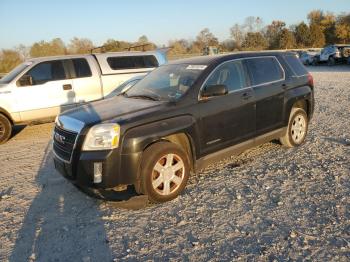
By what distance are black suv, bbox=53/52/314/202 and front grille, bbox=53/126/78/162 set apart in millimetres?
13

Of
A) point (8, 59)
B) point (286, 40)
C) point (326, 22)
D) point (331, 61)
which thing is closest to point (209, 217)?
point (331, 61)

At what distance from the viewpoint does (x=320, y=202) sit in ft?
13.5

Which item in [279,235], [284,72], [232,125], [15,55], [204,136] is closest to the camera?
[279,235]

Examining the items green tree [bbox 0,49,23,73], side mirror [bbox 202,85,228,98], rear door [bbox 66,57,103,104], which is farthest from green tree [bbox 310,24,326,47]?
side mirror [bbox 202,85,228,98]

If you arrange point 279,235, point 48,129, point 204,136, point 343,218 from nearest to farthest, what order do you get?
point 279,235 < point 343,218 < point 204,136 < point 48,129

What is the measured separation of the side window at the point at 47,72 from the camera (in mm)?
8648

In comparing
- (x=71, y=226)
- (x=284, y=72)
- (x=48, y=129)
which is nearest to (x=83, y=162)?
(x=71, y=226)

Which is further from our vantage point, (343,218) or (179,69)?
(179,69)

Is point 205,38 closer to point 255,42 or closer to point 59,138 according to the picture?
point 255,42

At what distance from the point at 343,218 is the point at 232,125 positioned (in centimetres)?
194

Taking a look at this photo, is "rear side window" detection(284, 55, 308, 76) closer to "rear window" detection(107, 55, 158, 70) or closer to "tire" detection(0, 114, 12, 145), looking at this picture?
"rear window" detection(107, 55, 158, 70)

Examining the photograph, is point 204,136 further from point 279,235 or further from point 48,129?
point 48,129

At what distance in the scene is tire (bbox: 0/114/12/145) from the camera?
8.27 metres

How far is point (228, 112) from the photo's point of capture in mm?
4961
